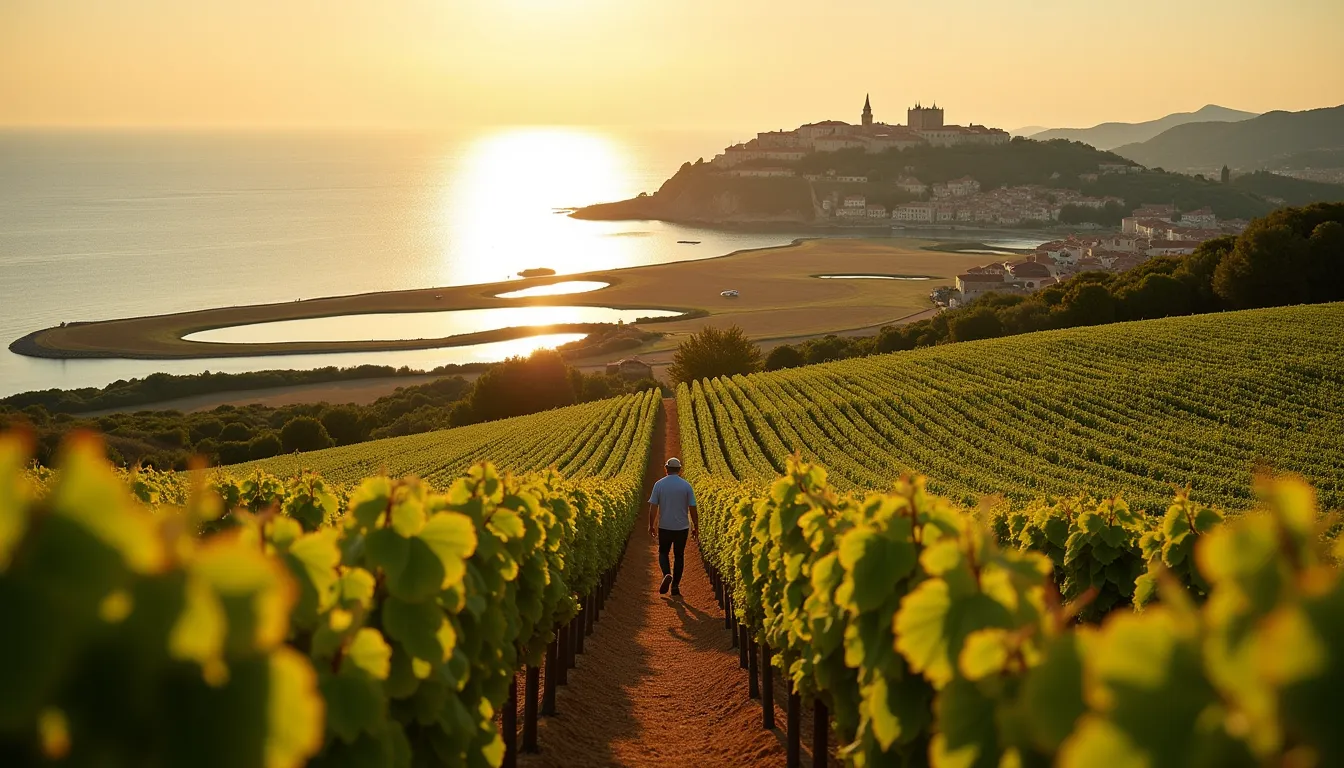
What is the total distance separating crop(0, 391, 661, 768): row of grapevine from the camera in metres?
1.57

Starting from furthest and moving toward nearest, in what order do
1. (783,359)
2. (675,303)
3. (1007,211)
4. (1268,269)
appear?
(1007,211) < (675,303) < (783,359) < (1268,269)

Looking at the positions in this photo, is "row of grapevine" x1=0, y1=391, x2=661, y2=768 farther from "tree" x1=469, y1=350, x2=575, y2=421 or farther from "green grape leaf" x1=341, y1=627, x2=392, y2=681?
"tree" x1=469, y1=350, x2=575, y2=421

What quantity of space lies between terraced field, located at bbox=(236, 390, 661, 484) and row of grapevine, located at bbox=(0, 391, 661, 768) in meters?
16.9

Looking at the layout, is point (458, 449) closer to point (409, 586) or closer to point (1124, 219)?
point (409, 586)

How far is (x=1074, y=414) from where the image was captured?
92.5 ft

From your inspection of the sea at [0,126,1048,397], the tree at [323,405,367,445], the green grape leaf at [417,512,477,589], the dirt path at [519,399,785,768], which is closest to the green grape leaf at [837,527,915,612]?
the green grape leaf at [417,512,477,589]

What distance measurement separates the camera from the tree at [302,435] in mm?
42500

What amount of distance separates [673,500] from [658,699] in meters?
3.73

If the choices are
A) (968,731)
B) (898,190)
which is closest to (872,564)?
(968,731)

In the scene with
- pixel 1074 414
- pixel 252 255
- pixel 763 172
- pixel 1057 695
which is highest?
pixel 763 172

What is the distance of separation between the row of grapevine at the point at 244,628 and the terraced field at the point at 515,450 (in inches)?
667

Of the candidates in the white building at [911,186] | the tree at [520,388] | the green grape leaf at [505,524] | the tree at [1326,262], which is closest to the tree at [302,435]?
the tree at [520,388]

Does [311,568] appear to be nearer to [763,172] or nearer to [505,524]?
[505,524]

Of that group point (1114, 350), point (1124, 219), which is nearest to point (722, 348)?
point (1114, 350)
